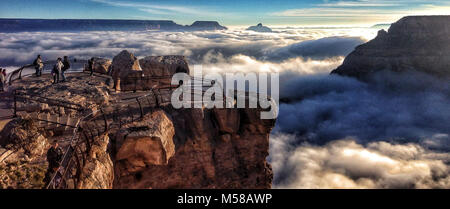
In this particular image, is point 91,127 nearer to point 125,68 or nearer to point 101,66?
point 125,68

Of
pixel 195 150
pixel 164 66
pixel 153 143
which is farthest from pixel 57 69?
pixel 195 150

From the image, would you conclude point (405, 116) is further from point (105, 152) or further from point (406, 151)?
point (105, 152)

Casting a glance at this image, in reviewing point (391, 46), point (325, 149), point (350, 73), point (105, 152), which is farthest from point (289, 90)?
point (105, 152)

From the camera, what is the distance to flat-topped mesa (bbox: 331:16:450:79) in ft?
449

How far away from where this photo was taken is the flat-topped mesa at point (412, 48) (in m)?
137

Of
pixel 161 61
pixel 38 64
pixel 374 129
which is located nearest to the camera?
pixel 38 64

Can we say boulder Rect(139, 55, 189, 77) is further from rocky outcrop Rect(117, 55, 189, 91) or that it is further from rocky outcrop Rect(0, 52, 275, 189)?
rocky outcrop Rect(0, 52, 275, 189)

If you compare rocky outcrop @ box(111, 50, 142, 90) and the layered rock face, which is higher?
rocky outcrop @ box(111, 50, 142, 90)

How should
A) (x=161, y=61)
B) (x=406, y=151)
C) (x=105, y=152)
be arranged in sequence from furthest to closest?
1. (x=406, y=151)
2. (x=161, y=61)
3. (x=105, y=152)

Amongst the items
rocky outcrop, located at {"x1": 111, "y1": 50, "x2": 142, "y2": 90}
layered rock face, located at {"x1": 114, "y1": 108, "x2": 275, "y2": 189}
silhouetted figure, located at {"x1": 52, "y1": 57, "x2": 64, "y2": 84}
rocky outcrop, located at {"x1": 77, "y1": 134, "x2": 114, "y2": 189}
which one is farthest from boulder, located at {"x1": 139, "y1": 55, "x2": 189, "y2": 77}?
rocky outcrop, located at {"x1": 77, "y1": 134, "x2": 114, "y2": 189}

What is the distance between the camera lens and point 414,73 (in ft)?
477

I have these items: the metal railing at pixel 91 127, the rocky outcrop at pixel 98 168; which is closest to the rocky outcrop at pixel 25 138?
the metal railing at pixel 91 127

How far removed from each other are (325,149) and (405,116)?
57.9m

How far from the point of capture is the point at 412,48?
14312 centimetres
